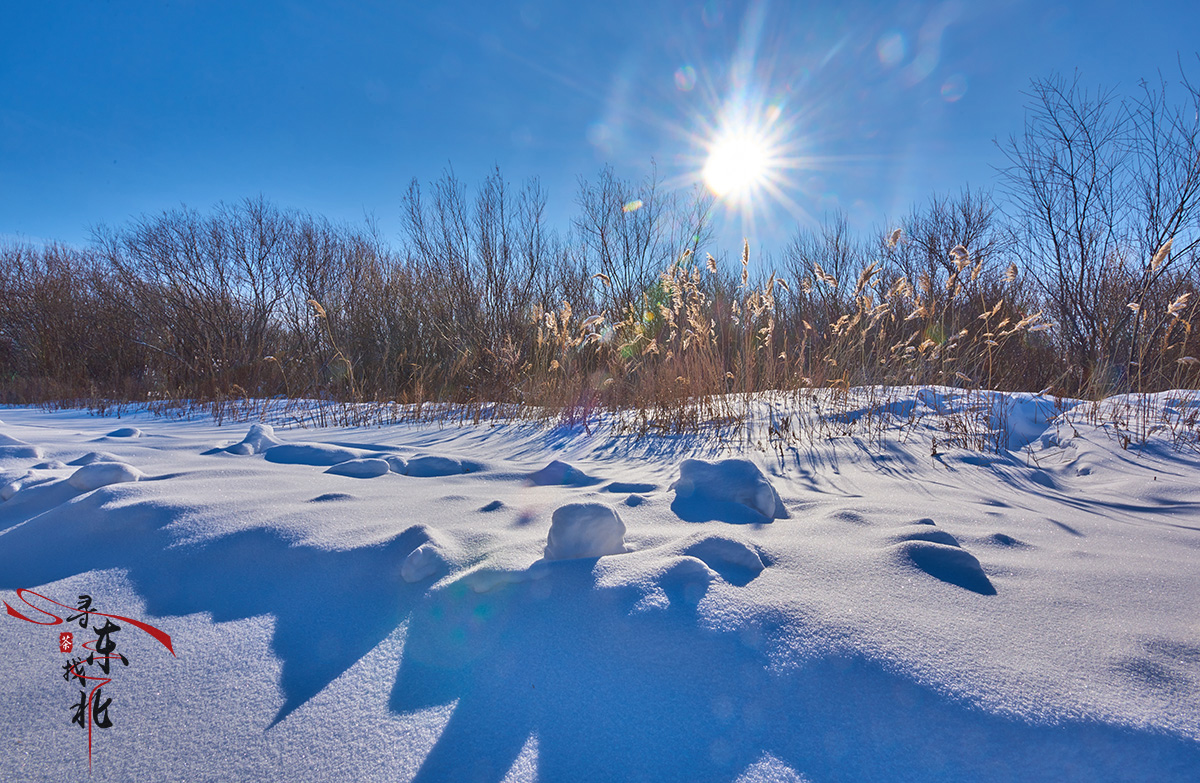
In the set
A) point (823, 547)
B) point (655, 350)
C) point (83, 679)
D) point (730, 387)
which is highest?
point (655, 350)

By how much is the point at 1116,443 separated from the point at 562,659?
8.37ft

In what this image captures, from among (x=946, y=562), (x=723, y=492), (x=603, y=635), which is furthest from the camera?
(x=723, y=492)

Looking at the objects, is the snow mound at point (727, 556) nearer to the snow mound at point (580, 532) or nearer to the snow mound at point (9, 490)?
the snow mound at point (580, 532)

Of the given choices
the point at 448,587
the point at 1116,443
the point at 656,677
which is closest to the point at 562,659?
the point at 656,677

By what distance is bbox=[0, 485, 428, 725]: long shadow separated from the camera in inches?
28.3

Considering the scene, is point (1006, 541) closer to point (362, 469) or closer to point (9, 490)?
point (362, 469)

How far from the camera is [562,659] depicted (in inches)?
25.6

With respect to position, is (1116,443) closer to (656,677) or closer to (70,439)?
(656,677)

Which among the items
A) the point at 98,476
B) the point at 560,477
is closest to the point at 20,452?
the point at 98,476

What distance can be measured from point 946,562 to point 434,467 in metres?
1.43

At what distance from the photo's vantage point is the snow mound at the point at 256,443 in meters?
1.98

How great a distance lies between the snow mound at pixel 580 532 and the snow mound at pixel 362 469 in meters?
0.96

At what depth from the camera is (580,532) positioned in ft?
2.88

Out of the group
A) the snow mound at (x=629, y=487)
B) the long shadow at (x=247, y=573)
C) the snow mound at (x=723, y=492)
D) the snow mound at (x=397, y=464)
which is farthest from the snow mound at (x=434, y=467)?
the snow mound at (x=723, y=492)
